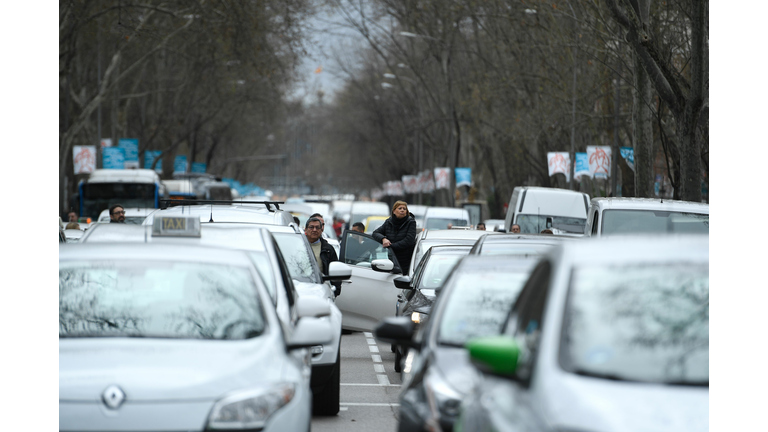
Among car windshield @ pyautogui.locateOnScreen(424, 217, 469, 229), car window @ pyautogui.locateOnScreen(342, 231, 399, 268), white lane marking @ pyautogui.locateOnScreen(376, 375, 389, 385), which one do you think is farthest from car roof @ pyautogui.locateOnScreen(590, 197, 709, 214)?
car windshield @ pyautogui.locateOnScreen(424, 217, 469, 229)

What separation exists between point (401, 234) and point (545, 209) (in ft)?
33.2

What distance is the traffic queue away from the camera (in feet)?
11.9

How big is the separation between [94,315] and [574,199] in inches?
834

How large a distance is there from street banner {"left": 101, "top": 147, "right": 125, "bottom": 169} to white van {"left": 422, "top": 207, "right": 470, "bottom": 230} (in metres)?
12.8

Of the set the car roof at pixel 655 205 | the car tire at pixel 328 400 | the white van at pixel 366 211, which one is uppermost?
the car roof at pixel 655 205

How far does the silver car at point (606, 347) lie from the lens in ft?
11.2

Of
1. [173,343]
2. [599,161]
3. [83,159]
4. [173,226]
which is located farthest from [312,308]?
[83,159]

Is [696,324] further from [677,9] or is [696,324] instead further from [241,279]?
[677,9]

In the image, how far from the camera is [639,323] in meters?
3.87

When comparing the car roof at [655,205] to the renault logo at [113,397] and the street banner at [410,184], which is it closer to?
the renault logo at [113,397]

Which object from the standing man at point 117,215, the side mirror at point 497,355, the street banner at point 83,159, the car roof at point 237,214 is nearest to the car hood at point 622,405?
the side mirror at point 497,355

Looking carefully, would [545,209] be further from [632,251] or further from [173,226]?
[632,251]

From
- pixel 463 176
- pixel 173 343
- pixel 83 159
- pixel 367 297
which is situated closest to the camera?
pixel 173 343

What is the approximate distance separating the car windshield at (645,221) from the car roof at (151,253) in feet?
25.7
